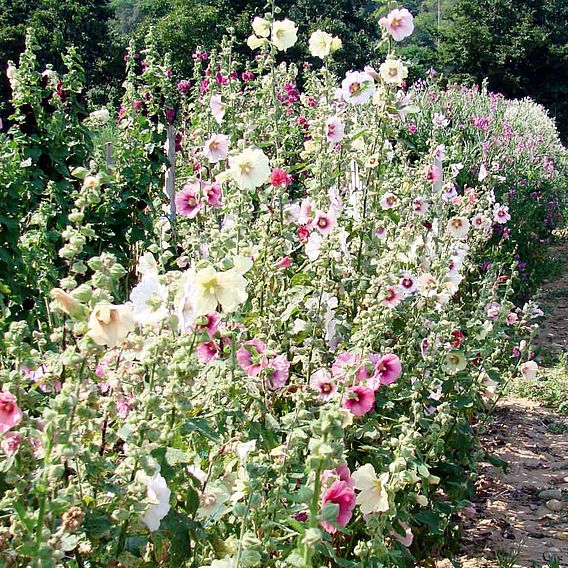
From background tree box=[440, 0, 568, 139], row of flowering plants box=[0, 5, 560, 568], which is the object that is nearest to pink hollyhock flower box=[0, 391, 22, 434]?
row of flowering plants box=[0, 5, 560, 568]

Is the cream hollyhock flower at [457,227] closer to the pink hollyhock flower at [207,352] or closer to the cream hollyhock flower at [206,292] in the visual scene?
the pink hollyhock flower at [207,352]

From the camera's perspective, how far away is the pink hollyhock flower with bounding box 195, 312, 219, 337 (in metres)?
1.68

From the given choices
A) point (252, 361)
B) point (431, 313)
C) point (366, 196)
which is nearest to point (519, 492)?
point (431, 313)

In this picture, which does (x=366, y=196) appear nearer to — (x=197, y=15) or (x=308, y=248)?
(x=308, y=248)

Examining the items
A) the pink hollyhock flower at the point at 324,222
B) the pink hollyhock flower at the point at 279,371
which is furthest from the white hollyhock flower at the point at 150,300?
the pink hollyhock flower at the point at 324,222

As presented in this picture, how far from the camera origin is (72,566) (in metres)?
1.58

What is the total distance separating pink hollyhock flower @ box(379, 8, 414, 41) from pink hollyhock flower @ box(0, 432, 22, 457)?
85.9 inches

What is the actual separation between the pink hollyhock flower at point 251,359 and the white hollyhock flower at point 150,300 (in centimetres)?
40

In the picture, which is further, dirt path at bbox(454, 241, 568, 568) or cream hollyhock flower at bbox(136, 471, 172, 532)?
dirt path at bbox(454, 241, 568, 568)

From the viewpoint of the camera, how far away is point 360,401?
1938 mm

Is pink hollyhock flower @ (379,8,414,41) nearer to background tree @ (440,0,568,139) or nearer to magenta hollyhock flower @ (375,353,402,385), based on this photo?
magenta hollyhock flower @ (375,353,402,385)

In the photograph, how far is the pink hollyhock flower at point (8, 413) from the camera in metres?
1.47

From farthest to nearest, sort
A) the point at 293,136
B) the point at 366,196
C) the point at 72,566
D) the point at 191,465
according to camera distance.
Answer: the point at 293,136 → the point at 366,196 → the point at 191,465 → the point at 72,566

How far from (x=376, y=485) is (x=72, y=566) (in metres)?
0.69
